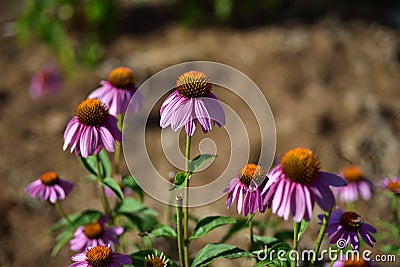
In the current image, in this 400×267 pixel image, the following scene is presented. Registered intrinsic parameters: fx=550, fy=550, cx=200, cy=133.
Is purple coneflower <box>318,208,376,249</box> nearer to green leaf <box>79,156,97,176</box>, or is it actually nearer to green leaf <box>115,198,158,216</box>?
green leaf <box>115,198,158,216</box>

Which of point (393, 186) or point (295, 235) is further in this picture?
point (393, 186)

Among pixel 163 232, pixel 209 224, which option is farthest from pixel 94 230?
pixel 209 224

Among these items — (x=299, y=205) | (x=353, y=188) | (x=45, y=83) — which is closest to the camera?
(x=299, y=205)

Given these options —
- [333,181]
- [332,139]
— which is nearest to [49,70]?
[332,139]

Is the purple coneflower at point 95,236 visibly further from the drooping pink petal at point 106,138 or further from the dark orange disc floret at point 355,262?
the dark orange disc floret at point 355,262

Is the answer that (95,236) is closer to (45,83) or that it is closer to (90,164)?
(90,164)

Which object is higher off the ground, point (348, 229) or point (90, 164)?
point (90, 164)

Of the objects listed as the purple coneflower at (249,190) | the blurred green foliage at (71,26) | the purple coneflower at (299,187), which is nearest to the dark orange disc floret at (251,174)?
the purple coneflower at (249,190)

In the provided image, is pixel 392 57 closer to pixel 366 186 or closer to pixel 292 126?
pixel 292 126
